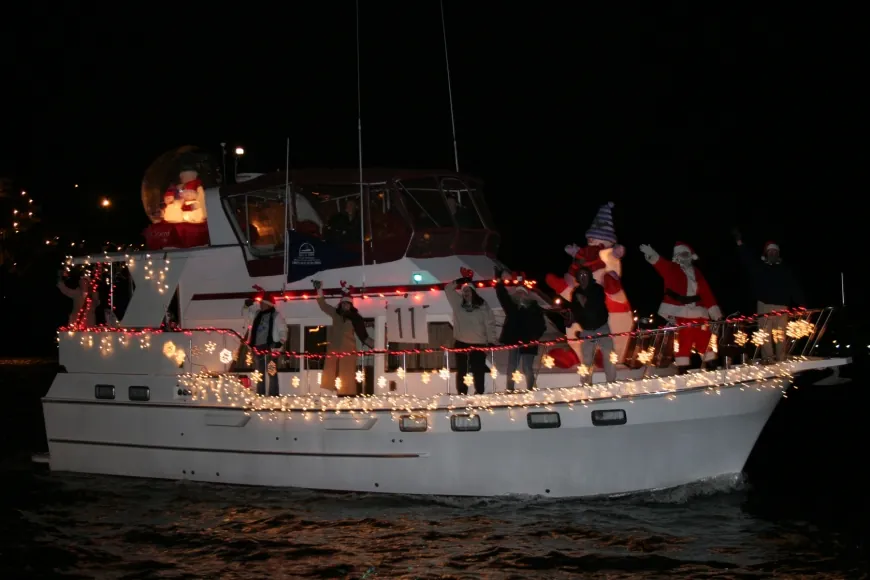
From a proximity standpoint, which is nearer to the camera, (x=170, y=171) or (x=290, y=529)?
(x=290, y=529)

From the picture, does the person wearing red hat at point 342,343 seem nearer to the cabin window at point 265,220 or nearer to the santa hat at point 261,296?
the santa hat at point 261,296

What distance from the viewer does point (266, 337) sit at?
12617 millimetres

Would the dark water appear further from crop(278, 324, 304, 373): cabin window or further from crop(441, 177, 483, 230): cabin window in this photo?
crop(441, 177, 483, 230): cabin window

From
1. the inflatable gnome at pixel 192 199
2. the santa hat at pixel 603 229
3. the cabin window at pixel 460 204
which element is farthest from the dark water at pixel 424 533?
the inflatable gnome at pixel 192 199

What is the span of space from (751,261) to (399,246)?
4.53 meters

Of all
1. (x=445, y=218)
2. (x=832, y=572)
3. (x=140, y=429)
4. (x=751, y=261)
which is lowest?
(x=832, y=572)

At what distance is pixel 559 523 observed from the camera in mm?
10594

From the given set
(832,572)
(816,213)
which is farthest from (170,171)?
(816,213)

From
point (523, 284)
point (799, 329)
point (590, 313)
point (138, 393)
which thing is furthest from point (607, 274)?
point (138, 393)

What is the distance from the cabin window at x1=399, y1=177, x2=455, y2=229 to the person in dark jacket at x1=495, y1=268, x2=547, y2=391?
1.79 meters

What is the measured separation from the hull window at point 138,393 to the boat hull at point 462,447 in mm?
112

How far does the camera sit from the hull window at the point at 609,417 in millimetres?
10812

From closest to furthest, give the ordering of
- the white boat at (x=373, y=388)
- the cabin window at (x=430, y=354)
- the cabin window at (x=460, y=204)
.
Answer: the white boat at (x=373, y=388) → the cabin window at (x=430, y=354) → the cabin window at (x=460, y=204)

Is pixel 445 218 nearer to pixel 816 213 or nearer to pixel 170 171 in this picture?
pixel 170 171
